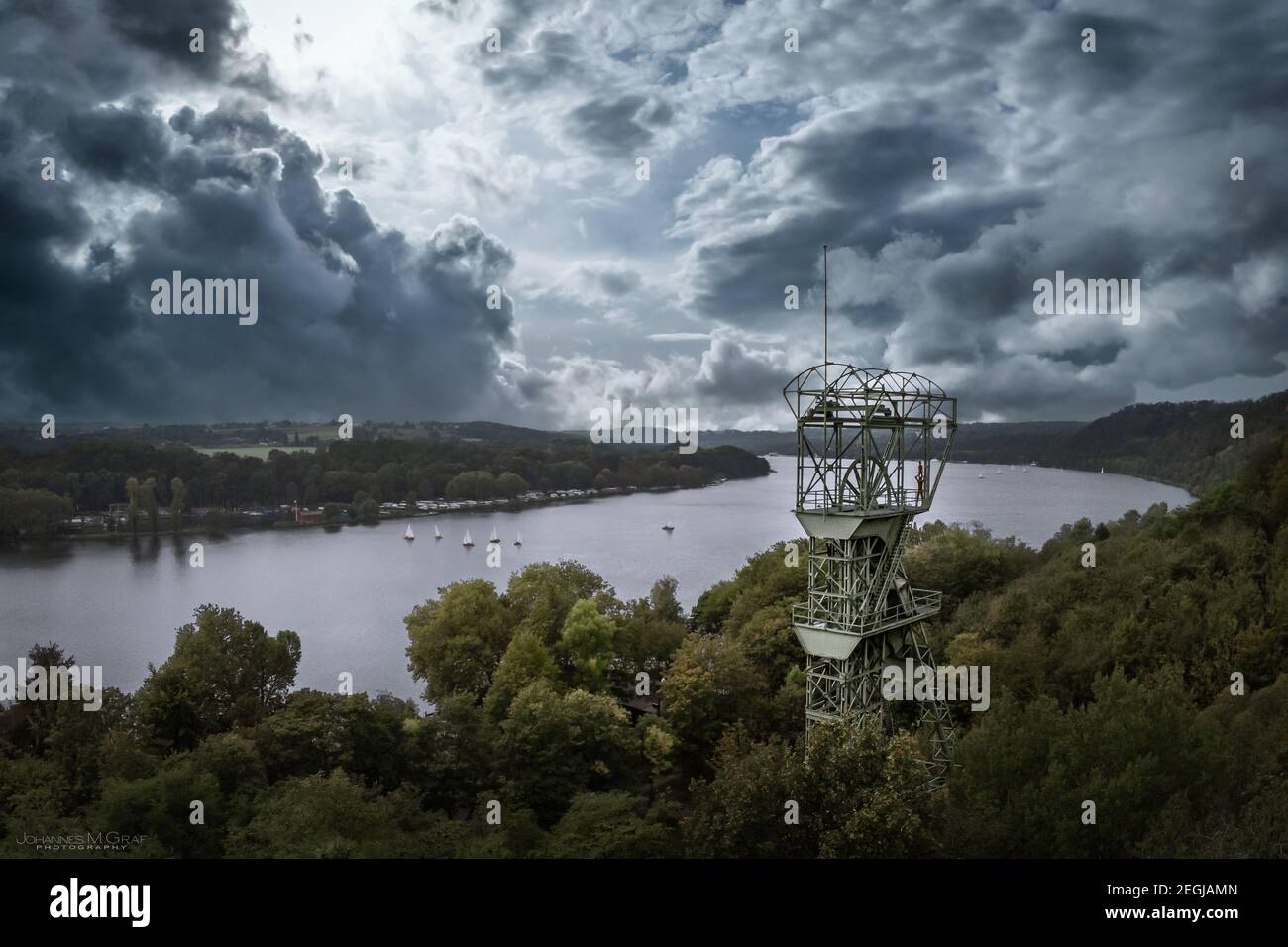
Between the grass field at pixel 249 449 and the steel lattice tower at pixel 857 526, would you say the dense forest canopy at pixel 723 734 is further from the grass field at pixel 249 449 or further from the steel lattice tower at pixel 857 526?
the grass field at pixel 249 449

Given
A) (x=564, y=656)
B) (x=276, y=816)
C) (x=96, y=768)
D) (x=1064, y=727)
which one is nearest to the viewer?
(x=1064, y=727)

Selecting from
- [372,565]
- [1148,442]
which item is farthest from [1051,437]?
[372,565]

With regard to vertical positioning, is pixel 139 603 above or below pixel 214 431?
below

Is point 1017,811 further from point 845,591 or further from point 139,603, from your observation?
point 139,603

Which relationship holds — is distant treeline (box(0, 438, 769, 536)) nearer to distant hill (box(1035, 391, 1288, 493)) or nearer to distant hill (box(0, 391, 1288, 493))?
distant hill (box(0, 391, 1288, 493))

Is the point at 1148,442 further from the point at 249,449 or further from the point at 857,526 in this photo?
the point at 249,449

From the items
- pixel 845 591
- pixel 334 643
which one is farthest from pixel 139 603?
pixel 845 591
